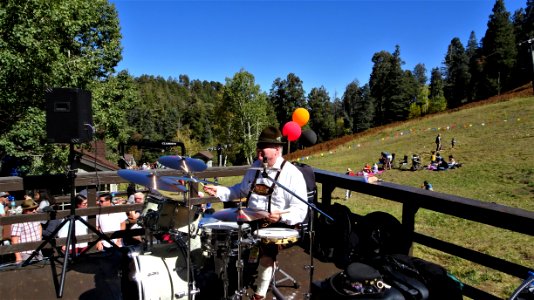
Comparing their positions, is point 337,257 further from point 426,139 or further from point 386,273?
point 426,139

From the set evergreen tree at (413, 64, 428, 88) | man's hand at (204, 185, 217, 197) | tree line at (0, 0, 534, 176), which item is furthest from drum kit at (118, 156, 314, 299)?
evergreen tree at (413, 64, 428, 88)

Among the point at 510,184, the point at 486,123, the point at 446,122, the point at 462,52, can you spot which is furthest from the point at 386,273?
the point at 462,52

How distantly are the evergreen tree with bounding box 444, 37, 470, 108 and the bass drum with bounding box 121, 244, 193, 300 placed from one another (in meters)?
73.5

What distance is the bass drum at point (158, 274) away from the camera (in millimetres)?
2979

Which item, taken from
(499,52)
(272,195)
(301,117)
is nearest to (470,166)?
(301,117)

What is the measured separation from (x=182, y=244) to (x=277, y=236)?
0.91m

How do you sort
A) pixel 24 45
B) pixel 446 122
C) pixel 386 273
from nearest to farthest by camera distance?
pixel 386 273 < pixel 24 45 < pixel 446 122

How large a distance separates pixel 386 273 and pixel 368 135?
43056 millimetres

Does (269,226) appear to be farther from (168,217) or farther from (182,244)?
(168,217)

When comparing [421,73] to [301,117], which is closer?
[301,117]

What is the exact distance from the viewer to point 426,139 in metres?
33.8

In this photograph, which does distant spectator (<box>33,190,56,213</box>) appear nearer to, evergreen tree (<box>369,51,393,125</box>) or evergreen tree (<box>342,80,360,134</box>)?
evergreen tree (<box>369,51,393,125</box>)

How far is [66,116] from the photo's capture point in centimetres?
428

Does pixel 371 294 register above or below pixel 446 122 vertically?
below
